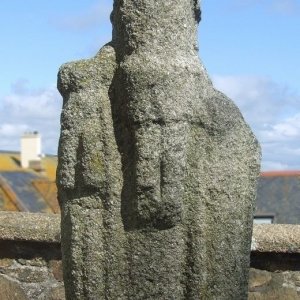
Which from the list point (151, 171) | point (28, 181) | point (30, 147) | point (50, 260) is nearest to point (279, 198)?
point (28, 181)

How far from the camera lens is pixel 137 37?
400 cm

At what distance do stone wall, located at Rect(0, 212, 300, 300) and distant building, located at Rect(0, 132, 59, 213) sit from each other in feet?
29.2

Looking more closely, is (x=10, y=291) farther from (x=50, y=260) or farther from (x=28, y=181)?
(x=28, y=181)

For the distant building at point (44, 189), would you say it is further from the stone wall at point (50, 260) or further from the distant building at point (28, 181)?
the stone wall at point (50, 260)

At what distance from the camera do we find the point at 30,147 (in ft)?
109

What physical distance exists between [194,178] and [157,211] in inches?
9.0

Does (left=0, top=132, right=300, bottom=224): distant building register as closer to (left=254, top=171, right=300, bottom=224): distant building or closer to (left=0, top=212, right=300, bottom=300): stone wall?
(left=254, top=171, right=300, bottom=224): distant building

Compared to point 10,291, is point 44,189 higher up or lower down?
higher up

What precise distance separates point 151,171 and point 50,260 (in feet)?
8.95

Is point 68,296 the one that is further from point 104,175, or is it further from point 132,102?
point 132,102

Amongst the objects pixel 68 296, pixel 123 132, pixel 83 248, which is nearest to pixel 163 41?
pixel 123 132

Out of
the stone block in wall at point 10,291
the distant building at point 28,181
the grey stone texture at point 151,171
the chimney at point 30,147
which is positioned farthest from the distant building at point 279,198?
the chimney at point 30,147

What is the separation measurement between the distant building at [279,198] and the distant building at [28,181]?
14.4ft

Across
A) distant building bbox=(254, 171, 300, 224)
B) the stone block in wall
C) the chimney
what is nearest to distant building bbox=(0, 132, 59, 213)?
the chimney
